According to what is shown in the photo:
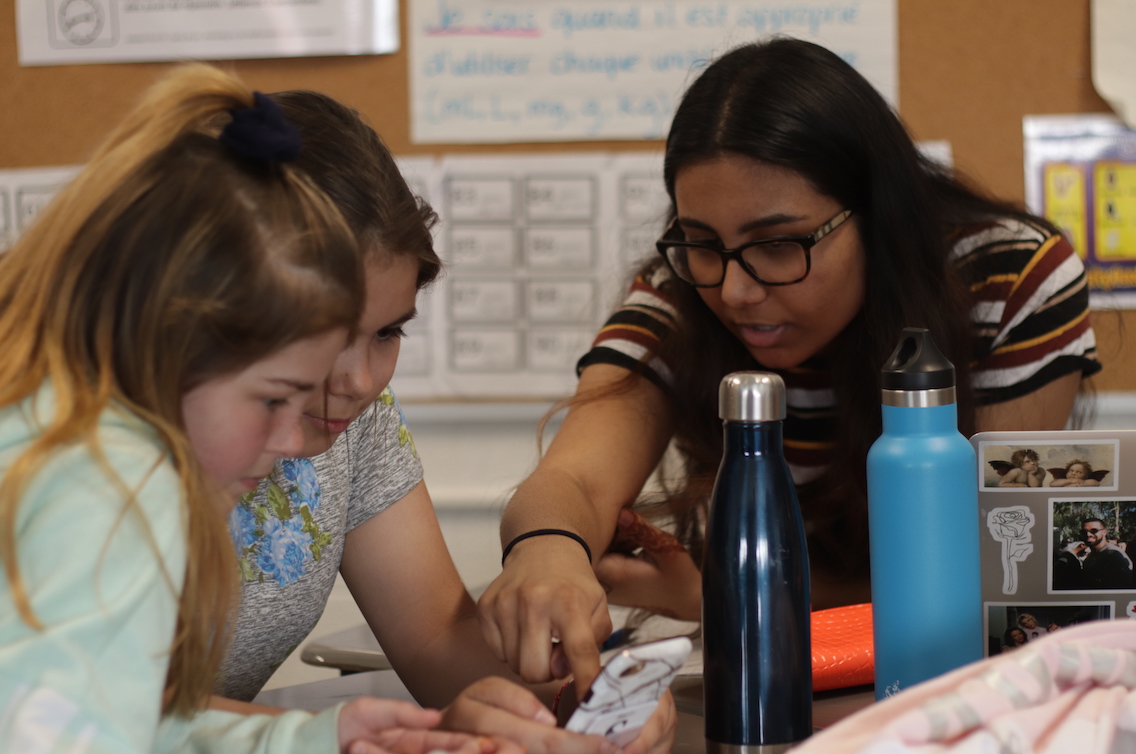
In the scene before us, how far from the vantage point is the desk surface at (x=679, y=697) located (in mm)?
758

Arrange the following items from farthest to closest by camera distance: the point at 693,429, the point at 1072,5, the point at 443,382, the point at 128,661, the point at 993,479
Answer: the point at 443,382 < the point at 1072,5 < the point at 693,429 < the point at 993,479 < the point at 128,661

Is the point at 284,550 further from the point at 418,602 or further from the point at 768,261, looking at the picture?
the point at 768,261

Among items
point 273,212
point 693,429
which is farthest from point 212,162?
point 693,429

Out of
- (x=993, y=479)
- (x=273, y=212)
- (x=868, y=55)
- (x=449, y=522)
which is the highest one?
(x=868, y=55)

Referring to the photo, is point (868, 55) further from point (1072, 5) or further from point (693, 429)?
point (693, 429)

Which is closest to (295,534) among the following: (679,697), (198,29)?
(679,697)

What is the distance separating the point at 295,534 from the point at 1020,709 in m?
0.65

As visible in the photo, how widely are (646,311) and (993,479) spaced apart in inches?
25.7

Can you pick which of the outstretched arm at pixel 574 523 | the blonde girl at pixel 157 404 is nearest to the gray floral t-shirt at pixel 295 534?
the outstretched arm at pixel 574 523

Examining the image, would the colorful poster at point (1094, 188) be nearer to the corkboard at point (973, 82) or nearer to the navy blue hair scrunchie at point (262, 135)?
the corkboard at point (973, 82)

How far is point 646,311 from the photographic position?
1.36 metres

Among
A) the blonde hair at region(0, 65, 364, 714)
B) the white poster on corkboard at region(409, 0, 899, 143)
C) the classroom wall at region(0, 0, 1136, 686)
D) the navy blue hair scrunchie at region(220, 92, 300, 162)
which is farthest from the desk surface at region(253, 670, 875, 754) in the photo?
the white poster on corkboard at region(409, 0, 899, 143)

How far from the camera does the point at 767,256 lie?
1153mm

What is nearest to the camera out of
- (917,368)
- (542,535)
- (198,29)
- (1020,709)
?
(1020,709)
